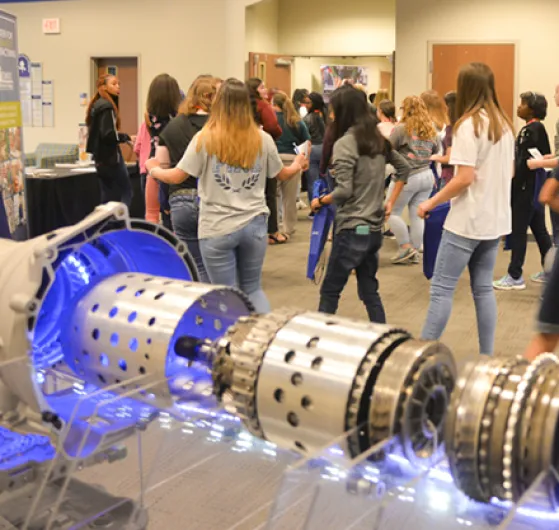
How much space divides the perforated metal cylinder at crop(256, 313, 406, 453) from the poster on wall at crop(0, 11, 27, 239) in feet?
10.0

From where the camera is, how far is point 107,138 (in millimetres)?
6918

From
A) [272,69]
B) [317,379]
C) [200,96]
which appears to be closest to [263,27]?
[272,69]

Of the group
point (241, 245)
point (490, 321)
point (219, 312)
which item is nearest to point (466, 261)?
point (490, 321)

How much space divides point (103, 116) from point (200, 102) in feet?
9.01

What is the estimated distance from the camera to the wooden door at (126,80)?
11.4 m

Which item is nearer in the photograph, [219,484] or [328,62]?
[219,484]

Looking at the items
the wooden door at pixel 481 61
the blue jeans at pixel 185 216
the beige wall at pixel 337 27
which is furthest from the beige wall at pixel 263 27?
the blue jeans at pixel 185 216

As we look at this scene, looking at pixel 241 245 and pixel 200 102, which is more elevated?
pixel 200 102

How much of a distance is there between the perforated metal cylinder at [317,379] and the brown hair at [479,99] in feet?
9.22

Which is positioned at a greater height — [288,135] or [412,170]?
[288,135]

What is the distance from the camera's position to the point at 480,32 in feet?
29.6

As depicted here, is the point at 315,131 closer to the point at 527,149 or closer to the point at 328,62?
the point at 527,149

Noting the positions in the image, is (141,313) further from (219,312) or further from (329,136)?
(329,136)

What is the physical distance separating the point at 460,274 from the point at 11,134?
6.97 ft
